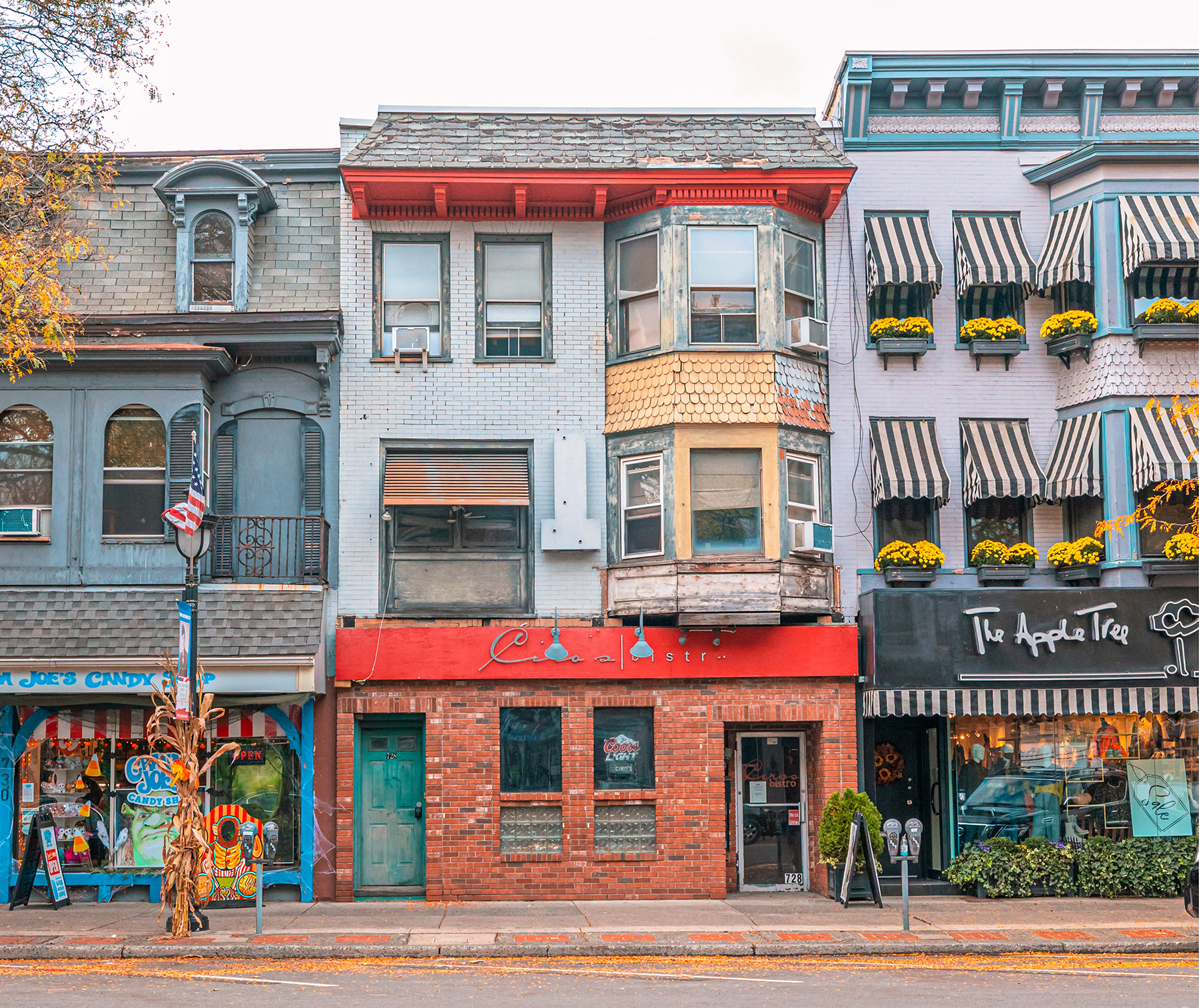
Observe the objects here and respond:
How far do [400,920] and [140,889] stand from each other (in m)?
3.94

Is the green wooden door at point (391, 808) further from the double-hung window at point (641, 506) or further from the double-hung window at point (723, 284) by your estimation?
the double-hung window at point (723, 284)

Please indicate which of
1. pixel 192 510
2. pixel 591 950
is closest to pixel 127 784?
pixel 192 510

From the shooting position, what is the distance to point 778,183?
17875 mm

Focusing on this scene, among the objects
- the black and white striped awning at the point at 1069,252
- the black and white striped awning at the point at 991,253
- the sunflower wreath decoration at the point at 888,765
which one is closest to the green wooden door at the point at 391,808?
the sunflower wreath decoration at the point at 888,765

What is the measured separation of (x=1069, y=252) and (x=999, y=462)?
3.17 meters

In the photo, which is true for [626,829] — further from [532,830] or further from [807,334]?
[807,334]

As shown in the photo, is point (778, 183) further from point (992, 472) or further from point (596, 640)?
point (596, 640)

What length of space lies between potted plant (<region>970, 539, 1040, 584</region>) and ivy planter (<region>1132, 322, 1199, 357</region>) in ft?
10.6

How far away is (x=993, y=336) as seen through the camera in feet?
60.5

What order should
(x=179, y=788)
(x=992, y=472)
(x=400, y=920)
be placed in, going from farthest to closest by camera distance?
(x=992, y=472), (x=400, y=920), (x=179, y=788)

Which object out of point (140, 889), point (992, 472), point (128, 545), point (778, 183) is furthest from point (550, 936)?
point (778, 183)

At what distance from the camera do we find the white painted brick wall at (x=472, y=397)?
703 inches

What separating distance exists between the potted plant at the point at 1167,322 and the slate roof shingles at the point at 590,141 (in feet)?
15.7

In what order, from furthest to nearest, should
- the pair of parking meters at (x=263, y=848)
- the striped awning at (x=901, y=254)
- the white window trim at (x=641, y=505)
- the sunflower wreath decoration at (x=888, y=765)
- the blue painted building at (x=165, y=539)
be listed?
the sunflower wreath decoration at (x=888, y=765) < the striped awning at (x=901, y=254) < the white window trim at (x=641, y=505) < the blue painted building at (x=165, y=539) < the pair of parking meters at (x=263, y=848)
